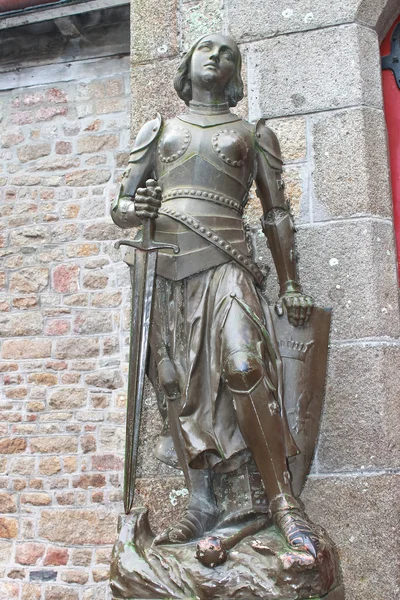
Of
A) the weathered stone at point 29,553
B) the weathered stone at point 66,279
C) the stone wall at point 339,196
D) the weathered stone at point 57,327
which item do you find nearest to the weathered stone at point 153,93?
the stone wall at point 339,196

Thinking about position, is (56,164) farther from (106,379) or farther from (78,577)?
(78,577)

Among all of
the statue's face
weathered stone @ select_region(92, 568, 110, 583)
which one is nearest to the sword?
the statue's face

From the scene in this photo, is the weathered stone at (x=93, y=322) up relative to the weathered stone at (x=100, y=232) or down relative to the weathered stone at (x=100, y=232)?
down

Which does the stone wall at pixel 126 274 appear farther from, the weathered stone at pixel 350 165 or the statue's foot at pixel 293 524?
the statue's foot at pixel 293 524

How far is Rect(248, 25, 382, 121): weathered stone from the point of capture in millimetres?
3105

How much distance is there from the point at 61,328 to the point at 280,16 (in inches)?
101

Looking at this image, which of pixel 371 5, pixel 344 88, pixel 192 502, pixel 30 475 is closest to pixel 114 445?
pixel 30 475

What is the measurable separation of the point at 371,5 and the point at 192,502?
7.38ft

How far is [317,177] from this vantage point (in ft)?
10.0

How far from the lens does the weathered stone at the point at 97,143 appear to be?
514 cm

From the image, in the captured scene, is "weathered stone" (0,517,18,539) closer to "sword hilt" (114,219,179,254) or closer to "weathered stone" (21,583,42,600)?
"weathered stone" (21,583,42,600)

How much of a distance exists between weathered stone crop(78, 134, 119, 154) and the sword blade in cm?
303

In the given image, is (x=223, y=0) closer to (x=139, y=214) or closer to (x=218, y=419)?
(x=139, y=214)

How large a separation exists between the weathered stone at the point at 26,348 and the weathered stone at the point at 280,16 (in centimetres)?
251
